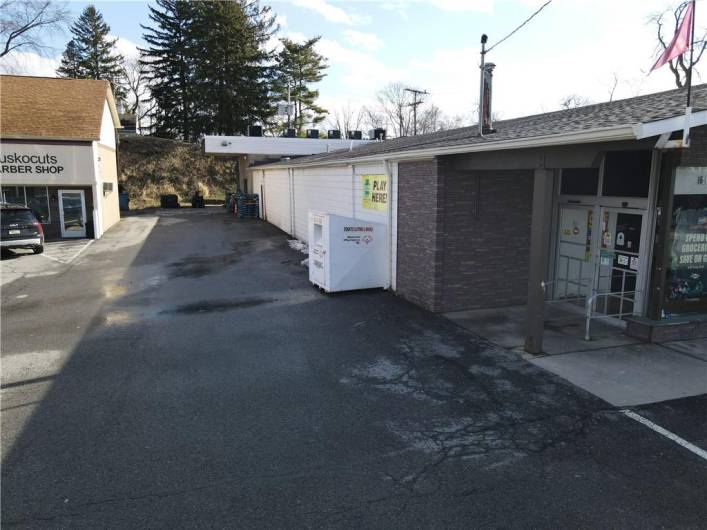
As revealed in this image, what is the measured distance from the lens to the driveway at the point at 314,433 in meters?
4.17

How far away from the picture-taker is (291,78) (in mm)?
52156

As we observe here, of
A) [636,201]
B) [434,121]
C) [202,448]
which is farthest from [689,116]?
[434,121]

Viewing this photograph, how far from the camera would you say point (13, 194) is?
2255cm

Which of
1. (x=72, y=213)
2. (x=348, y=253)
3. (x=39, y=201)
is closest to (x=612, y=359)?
(x=348, y=253)

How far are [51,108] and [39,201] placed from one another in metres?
4.40

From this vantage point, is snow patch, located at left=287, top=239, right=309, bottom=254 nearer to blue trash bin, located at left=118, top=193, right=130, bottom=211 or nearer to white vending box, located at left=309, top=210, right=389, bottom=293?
white vending box, located at left=309, top=210, right=389, bottom=293

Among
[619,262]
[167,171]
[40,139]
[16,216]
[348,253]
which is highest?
[40,139]

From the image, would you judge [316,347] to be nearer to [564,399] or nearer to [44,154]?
[564,399]

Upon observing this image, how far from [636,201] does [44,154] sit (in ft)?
73.1

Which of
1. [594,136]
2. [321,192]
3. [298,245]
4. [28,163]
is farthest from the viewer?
[28,163]

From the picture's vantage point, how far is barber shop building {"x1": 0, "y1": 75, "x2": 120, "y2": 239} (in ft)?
70.0

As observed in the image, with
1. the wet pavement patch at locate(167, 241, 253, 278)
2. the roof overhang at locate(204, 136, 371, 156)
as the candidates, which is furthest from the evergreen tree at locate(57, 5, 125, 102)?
the wet pavement patch at locate(167, 241, 253, 278)

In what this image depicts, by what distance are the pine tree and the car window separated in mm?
48871

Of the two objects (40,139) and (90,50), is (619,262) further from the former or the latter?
(90,50)
